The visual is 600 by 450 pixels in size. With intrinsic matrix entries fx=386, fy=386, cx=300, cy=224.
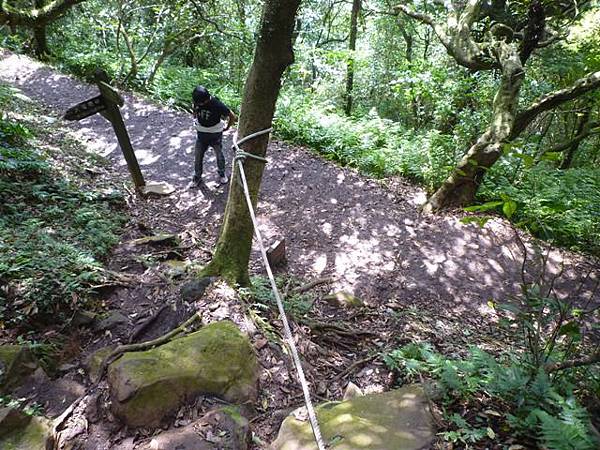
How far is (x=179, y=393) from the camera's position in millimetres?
2635

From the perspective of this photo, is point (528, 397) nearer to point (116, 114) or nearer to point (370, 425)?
point (370, 425)

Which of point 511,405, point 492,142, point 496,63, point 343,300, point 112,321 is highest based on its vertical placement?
point 496,63

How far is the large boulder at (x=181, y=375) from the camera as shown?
2.51 metres

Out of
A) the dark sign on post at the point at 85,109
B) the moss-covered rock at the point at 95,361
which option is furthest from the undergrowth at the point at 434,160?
the moss-covered rock at the point at 95,361

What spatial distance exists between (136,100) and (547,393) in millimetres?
12300

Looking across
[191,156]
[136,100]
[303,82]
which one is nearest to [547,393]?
[191,156]

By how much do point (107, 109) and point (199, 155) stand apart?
1620 millimetres

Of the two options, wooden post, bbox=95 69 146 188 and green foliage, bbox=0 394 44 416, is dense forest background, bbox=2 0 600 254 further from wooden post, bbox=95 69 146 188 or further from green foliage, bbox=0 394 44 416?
green foliage, bbox=0 394 44 416

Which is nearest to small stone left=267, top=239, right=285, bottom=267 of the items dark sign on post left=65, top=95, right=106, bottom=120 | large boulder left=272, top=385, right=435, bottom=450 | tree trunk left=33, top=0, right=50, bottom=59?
large boulder left=272, top=385, right=435, bottom=450

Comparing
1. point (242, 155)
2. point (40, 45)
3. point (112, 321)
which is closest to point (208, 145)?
point (242, 155)

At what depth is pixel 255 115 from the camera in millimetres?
3473

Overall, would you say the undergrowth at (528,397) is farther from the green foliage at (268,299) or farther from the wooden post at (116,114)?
the wooden post at (116,114)

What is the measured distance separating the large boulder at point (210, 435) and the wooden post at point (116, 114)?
5.40 m

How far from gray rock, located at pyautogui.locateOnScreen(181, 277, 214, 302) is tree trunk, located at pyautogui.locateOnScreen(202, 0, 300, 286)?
12cm
